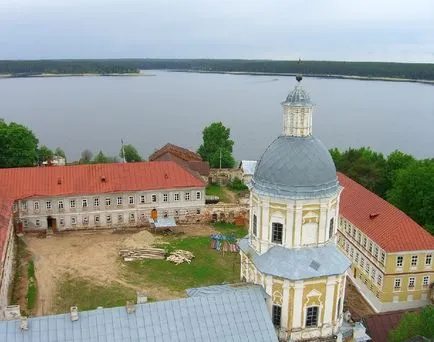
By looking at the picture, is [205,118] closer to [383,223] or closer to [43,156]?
[43,156]

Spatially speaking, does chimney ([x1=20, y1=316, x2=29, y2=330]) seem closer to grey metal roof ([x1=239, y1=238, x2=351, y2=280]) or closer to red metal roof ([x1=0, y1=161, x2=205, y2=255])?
grey metal roof ([x1=239, y1=238, x2=351, y2=280])

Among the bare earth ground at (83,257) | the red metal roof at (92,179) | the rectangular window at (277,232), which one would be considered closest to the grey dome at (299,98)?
the rectangular window at (277,232)

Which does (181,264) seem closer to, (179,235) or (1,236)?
(179,235)

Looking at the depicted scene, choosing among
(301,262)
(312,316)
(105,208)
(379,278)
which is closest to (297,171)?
(301,262)

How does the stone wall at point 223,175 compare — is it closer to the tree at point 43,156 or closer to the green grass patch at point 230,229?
the green grass patch at point 230,229

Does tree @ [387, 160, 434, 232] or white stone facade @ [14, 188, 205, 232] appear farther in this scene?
white stone facade @ [14, 188, 205, 232]

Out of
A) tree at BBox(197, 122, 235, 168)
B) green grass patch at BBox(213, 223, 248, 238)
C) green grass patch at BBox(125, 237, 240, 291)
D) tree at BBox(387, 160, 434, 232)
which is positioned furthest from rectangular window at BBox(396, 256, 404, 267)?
tree at BBox(197, 122, 235, 168)
